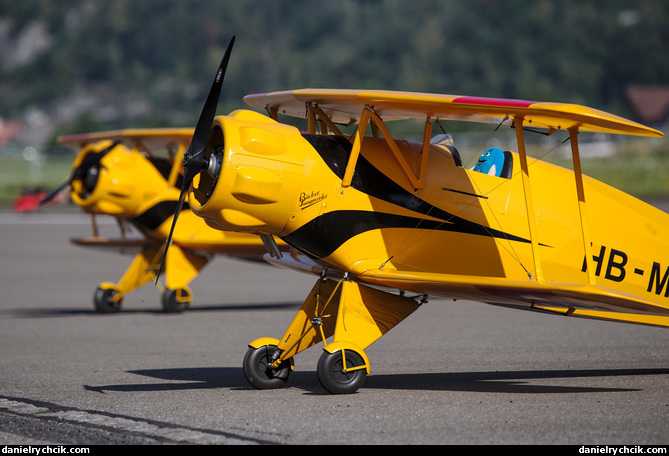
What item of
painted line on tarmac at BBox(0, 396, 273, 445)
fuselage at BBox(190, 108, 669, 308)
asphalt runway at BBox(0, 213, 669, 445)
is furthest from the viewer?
fuselage at BBox(190, 108, 669, 308)

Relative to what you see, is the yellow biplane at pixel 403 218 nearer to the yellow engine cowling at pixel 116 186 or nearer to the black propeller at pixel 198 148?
the black propeller at pixel 198 148

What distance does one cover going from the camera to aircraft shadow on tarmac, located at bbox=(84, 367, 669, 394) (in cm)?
866

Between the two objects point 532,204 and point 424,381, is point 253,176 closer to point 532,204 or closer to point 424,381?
point 532,204

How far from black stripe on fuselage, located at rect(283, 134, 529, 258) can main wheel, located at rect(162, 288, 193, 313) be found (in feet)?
23.6

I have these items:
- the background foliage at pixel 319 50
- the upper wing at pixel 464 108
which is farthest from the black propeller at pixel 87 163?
the background foliage at pixel 319 50

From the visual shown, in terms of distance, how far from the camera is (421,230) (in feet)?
28.8

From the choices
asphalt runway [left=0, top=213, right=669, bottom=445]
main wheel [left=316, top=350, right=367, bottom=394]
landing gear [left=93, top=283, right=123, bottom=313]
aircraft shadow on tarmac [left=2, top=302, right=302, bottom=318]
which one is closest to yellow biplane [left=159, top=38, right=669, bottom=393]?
main wheel [left=316, top=350, right=367, bottom=394]

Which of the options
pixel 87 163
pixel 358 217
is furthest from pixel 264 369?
pixel 87 163

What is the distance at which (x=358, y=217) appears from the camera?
856 cm

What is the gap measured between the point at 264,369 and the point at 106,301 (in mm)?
7354

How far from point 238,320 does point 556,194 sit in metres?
6.30

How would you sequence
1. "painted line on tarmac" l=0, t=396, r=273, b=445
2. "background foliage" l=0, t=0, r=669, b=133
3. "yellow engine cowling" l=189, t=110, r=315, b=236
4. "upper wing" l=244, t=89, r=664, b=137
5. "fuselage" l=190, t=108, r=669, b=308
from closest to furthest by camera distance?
1. "painted line on tarmac" l=0, t=396, r=273, b=445
2. "upper wing" l=244, t=89, r=664, b=137
3. "yellow engine cowling" l=189, t=110, r=315, b=236
4. "fuselage" l=190, t=108, r=669, b=308
5. "background foliage" l=0, t=0, r=669, b=133

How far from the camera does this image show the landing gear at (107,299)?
1549 cm

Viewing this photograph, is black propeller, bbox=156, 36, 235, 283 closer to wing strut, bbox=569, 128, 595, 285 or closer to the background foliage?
wing strut, bbox=569, 128, 595, 285
